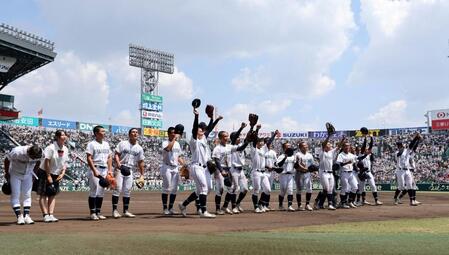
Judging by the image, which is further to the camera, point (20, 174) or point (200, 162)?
point (200, 162)

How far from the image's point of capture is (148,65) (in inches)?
2781

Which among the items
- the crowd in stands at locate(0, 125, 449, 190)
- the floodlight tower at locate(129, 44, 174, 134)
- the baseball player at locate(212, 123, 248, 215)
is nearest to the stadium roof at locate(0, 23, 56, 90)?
the crowd in stands at locate(0, 125, 449, 190)

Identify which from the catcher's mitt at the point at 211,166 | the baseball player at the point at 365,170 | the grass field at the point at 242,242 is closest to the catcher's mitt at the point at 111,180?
the catcher's mitt at the point at 211,166

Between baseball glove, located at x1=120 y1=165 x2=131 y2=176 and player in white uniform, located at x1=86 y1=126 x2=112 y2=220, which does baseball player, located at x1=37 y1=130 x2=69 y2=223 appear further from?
baseball glove, located at x1=120 y1=165 x2=131 y2=176

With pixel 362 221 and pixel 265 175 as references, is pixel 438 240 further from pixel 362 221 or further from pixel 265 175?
pixel 265 175

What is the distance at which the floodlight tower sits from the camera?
6938 centimetres

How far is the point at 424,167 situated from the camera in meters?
52.4

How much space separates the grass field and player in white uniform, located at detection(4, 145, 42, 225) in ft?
7.10

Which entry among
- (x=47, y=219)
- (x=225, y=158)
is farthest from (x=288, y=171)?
(x=47, y=219)

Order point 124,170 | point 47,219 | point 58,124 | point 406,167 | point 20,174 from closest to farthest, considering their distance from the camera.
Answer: point 20,174, point 47,219, point 124,170, point 406,167, point 58,124

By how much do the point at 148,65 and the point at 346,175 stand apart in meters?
56.9

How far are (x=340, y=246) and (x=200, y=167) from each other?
544cm

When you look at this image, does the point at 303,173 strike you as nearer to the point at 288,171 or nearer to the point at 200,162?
the point at 288,171

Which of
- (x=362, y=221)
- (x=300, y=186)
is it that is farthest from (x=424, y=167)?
(x=362, y=221)
